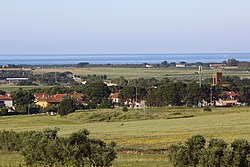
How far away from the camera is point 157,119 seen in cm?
6525

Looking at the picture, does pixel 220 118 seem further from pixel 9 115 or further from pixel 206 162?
pixel 206 162

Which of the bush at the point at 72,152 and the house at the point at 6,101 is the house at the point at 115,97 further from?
the bush at the point at 72,152

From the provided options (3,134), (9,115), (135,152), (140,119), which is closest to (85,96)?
(9,115)

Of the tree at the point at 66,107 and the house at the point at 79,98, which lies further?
the house at the point at 79,98

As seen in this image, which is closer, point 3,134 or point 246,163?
point 246,163

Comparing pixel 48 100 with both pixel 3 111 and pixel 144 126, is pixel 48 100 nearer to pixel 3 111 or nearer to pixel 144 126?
pixel 3 111

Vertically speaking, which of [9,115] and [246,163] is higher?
[246,163]

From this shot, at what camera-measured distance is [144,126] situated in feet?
184

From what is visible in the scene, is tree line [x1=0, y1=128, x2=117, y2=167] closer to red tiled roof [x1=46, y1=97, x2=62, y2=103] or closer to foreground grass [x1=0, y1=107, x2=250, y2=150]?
foreground grass [x1=0, y1=107, x2=250, y2=150]

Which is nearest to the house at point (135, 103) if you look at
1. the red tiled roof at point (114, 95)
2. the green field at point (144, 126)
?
the red tiled roof at point (114, 95)

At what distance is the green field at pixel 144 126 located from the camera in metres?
36.9

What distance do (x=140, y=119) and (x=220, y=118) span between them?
9.75 metres

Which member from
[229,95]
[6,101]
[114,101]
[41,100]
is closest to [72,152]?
[41,100]

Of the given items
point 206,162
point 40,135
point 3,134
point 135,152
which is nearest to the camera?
point 206,162
